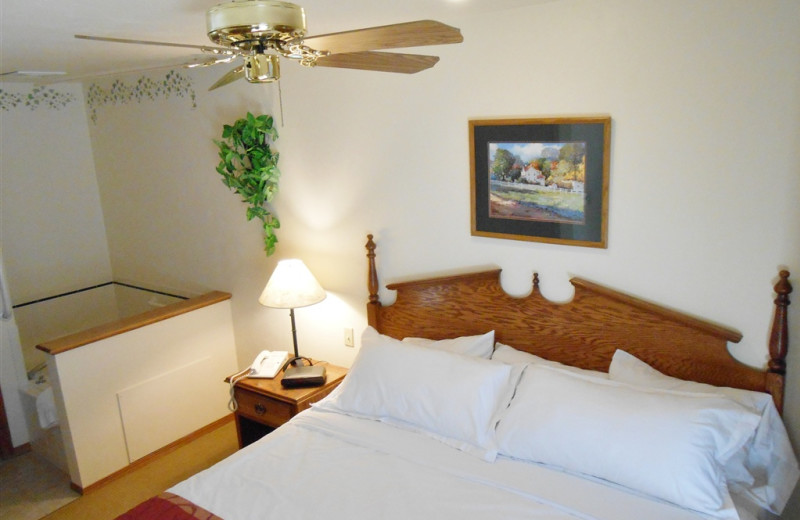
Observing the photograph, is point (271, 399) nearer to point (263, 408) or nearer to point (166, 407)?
point (263, 408)

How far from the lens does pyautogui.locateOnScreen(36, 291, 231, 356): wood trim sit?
9.69 ft

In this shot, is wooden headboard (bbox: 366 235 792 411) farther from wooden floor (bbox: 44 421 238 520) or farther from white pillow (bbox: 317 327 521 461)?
wooden floor (bbox: 44 421 238 520)

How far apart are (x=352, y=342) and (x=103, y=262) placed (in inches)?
90.0

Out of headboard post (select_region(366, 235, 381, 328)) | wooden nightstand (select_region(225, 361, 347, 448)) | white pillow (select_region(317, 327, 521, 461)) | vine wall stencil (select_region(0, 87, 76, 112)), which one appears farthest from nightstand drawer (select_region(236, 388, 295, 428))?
vine wall stencil (select_region(0, 87, 76, 112))

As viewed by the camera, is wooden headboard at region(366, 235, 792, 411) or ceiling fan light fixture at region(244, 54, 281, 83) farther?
wooden headboard at region(366, 235, 792, 411)

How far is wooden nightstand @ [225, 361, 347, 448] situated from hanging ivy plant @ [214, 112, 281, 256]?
76 centimetres

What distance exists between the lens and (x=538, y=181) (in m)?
2.42

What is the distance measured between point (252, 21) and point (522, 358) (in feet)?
5.74

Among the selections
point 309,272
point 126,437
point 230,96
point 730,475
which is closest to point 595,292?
point 730,475

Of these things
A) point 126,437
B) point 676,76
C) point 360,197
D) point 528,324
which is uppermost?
point 676,76

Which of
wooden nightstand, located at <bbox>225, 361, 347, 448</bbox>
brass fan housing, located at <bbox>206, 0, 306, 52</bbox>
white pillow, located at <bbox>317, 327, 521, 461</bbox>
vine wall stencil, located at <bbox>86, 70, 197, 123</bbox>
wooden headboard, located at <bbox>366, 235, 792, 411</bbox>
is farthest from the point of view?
vine wall stencil, located at <bbox>86, 70, 197, 123</bbox>

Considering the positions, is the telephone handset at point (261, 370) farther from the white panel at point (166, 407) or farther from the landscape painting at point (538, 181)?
the landscape painting at point (538, 181)

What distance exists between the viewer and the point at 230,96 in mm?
3326

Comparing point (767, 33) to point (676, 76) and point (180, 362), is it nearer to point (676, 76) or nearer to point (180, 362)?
point (676, 76)
